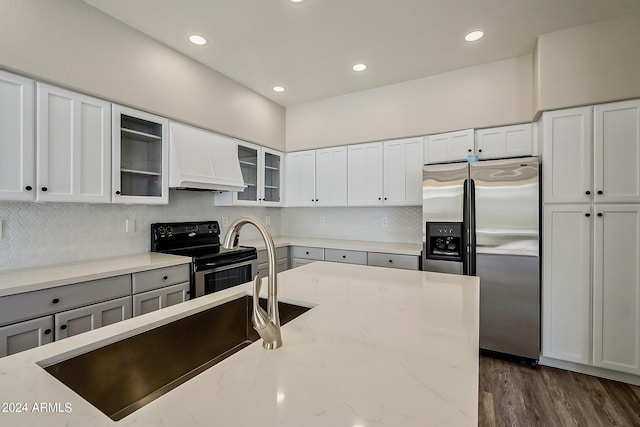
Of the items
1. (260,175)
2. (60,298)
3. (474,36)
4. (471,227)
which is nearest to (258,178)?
(260,175)

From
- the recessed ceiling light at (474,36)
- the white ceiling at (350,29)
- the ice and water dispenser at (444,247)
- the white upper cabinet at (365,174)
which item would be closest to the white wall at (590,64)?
the white ceiling at (350,29)

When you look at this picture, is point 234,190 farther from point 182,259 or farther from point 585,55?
point 585,55

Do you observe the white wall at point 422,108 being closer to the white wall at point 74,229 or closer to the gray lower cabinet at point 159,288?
the white wall at point 74,229

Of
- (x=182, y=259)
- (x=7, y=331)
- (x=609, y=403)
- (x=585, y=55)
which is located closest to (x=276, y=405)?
(x=7, y=331)

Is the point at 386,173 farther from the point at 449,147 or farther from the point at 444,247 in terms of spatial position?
the point at 444,247

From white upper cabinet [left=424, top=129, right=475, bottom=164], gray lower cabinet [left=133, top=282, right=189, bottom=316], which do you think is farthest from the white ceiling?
gray lower cabinet [left=133, top=282, right=189, bottom=316]

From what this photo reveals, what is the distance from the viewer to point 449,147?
3127 mm

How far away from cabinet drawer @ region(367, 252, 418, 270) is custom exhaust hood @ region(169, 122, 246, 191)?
1.65 metres

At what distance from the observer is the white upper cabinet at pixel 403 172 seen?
3.29 metres

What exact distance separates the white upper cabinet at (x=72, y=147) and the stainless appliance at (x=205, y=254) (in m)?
0.72

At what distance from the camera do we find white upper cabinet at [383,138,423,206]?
3.29m

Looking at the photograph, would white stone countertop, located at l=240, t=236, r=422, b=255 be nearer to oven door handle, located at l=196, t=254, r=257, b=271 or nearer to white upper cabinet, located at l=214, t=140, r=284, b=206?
oven door handle, located at l=196, t=254, r=257, b=271

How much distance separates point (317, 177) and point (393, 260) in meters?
1.52

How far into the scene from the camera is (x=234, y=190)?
10.7ft
